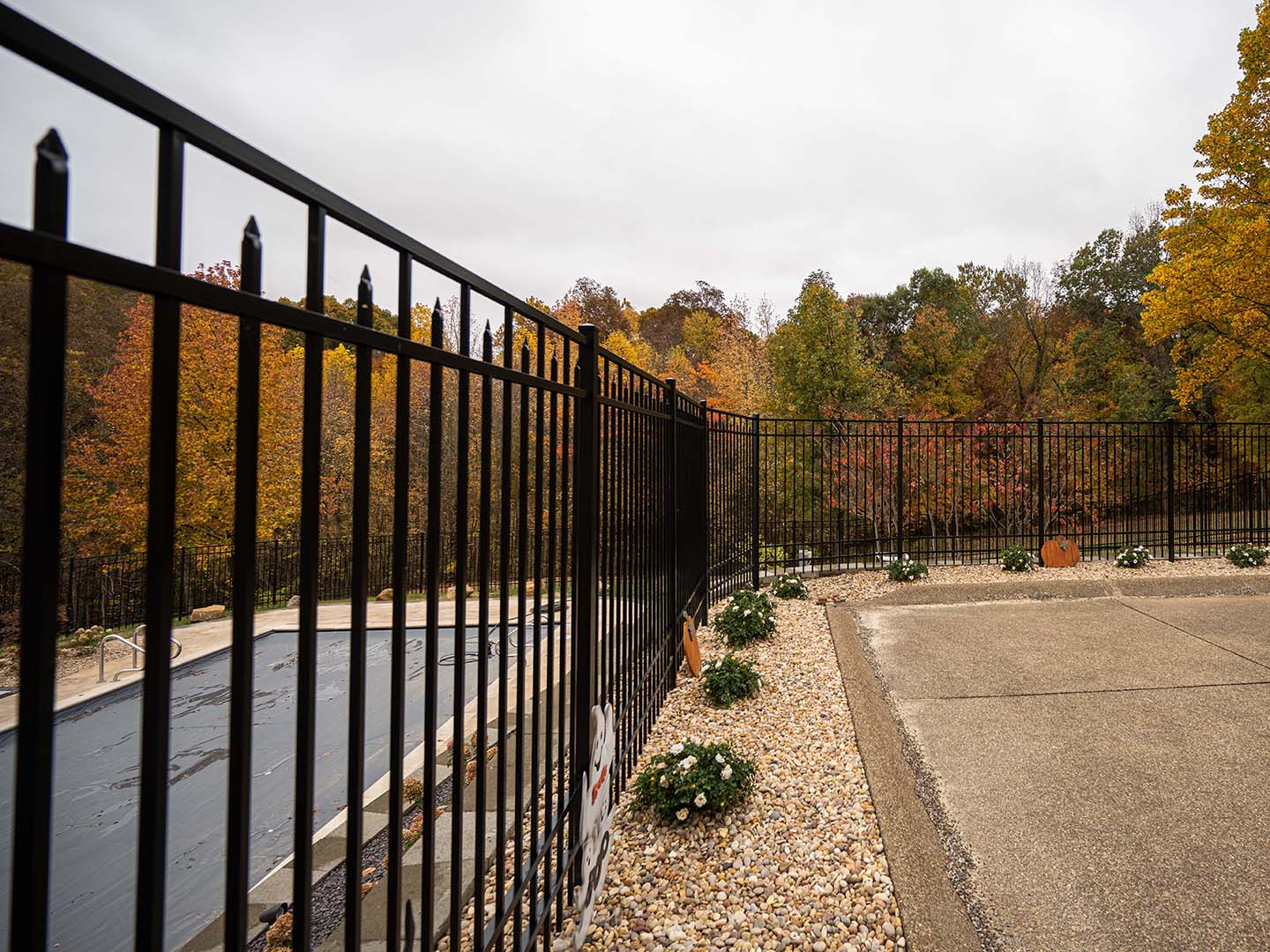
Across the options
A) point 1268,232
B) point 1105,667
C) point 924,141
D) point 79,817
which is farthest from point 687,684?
point 924,141

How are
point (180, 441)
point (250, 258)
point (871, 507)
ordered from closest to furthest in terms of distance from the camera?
point (250, 258)
point (180, 441)
point (871, 507)

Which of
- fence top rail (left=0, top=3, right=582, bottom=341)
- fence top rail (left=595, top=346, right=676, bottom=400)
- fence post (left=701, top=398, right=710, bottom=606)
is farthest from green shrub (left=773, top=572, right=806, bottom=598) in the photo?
fence top rail (left=0, top=3, right=582, bottom=341)

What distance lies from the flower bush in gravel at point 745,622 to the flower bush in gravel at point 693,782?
2.38 meters

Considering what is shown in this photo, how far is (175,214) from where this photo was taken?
24.2 inches

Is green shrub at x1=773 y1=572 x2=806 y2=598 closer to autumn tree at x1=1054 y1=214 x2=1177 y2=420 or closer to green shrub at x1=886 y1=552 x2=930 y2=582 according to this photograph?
green shrub at x1=886 y1=552 x2=930 y2=582

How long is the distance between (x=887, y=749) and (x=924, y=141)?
67.7 feet

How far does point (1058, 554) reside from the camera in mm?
8805

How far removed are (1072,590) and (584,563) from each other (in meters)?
7.88

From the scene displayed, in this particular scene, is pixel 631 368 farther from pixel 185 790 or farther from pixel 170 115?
pixel 185 790

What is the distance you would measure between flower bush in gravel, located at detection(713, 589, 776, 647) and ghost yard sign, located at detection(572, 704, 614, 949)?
314cm

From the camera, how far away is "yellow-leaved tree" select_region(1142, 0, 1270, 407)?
11.0 meters

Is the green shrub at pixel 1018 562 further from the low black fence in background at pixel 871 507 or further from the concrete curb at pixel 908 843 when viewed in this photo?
the concrete curb at pixel 908 843

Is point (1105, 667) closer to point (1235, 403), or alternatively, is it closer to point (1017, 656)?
point (1017, 656)

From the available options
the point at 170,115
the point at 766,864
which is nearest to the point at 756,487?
the point at 766,864
